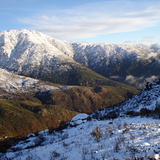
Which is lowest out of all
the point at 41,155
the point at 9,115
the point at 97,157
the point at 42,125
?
the point at 42,125

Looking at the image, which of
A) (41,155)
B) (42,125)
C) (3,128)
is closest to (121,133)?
(41,155)

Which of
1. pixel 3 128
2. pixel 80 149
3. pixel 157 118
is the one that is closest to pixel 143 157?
pixel 80 149

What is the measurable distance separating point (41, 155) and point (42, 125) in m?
193

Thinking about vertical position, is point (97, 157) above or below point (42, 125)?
above

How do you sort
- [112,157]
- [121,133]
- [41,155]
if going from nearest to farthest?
[112,157]
[41,155]
[121,133]

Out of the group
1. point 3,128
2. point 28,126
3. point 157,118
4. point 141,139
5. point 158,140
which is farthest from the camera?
point 28,126

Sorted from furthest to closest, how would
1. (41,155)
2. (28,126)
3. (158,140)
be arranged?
(28,126) < (41,155) < (158,140)

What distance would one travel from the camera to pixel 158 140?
12.0m

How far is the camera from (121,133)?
15.2 m

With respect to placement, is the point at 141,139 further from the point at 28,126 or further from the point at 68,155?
the point at 28,126

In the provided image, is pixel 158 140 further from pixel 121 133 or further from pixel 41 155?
pixel 41 155

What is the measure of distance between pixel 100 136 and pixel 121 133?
177 centimetres

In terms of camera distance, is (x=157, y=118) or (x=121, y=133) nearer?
(x=121, y=133)

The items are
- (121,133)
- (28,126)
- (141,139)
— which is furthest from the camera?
(28,126)
